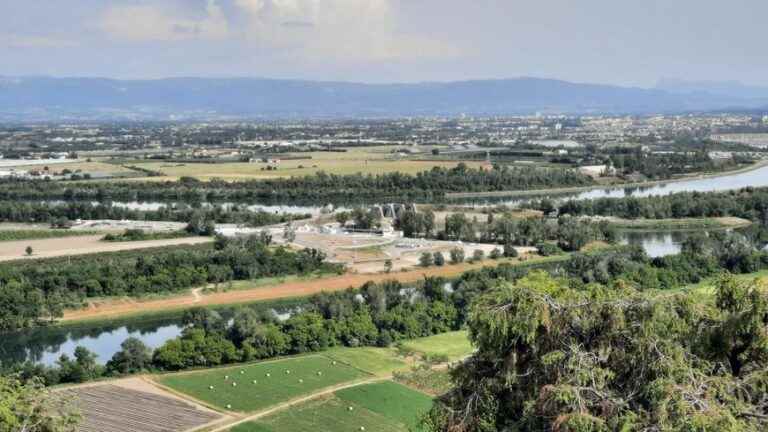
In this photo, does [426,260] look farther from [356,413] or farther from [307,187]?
[307,187]

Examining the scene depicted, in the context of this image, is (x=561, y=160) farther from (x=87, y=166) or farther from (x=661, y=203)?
(x=87, y=166)

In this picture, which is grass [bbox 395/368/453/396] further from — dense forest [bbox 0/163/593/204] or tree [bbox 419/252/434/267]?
dense forest [bbox 0/163/593/204]

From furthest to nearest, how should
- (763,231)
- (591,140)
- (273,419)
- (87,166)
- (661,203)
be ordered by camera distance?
(591,140) < (87,166) < (661,203) < (763,231) < (273,419)

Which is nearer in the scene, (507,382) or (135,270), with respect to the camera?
(507,382)

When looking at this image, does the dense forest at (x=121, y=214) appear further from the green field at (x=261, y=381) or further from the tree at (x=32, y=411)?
the tree at (x=32, y=411)

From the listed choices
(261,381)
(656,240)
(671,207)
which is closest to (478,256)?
(656,240)

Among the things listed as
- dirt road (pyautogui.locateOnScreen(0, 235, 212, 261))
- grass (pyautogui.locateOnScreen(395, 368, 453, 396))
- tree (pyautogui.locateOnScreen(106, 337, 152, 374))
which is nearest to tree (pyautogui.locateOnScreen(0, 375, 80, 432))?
grass (pyautogui.locateOnScreen(395, 368, 453, 396))

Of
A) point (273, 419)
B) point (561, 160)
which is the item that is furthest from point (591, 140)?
point (273, 419)
